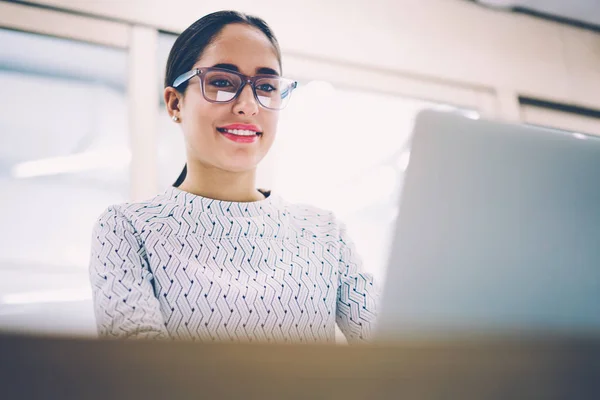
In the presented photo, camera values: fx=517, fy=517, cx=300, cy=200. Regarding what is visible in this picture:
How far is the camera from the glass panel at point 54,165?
2057 millimetres

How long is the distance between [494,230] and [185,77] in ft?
2.81

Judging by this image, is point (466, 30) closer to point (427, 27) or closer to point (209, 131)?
point (427, 27)

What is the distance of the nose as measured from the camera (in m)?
1.10

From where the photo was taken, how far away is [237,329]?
92 cm

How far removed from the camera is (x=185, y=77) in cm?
116

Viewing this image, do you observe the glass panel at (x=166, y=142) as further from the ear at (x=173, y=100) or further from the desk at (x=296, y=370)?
the desk at (x=296, y=370)

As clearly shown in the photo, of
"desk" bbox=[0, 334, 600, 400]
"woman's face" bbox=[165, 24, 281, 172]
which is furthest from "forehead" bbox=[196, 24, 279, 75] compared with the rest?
"desk" bbox=[0, 334, 600, 400]

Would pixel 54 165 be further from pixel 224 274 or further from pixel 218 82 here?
pixel 224 274

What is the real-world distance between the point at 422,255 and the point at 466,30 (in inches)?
108

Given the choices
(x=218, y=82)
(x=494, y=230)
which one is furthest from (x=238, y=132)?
(x=494, y=230)

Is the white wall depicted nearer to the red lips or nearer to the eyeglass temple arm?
the eyeglass temple arm

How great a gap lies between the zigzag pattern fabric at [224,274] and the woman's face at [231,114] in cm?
10

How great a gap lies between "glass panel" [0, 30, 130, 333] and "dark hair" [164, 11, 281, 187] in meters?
0.95

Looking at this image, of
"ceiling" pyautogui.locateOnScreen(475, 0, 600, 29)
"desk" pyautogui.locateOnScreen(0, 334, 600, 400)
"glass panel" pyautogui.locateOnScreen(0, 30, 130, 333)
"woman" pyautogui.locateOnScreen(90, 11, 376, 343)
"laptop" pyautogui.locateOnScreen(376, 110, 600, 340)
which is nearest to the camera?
"desk" pyautogui.locateOnScreen(0, 334, 600, 400)
